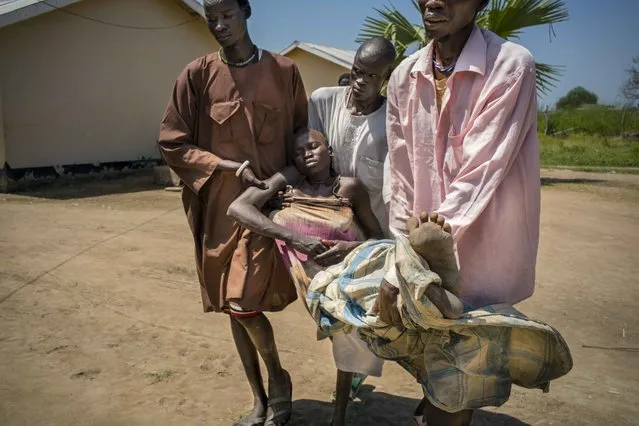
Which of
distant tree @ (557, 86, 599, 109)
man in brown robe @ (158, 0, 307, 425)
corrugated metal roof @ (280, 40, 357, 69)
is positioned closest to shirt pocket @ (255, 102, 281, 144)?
man in brown robe @ (158, 0, 307, 425)

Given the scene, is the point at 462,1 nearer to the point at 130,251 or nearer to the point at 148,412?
the point at 148,412

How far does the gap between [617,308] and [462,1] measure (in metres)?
3.97

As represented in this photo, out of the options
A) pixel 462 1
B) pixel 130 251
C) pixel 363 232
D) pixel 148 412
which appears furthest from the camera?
pixel 130 251

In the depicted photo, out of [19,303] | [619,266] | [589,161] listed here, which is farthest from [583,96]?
[19,303]

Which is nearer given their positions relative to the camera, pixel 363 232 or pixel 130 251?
pixel 363 232

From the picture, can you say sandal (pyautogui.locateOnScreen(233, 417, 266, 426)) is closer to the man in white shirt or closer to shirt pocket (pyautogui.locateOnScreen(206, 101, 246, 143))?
the man in white shirt

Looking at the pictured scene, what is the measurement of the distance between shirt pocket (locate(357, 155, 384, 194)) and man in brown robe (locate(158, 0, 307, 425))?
1.29 ft

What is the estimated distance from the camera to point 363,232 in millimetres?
2605

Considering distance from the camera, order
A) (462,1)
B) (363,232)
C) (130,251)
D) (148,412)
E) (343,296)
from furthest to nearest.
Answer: (130,251) → (148,412) → (363,232) → (343,296) → (462,1)

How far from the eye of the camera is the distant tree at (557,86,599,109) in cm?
6197

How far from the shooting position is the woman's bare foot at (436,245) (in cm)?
171

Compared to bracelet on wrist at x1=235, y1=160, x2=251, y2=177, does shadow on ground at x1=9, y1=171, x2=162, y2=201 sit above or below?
below

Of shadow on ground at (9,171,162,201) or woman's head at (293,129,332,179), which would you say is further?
shadow on ground at (9,171,162,201)

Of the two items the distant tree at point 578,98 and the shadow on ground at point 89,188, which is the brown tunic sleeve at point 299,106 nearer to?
the shadow on ground at point 89,188
